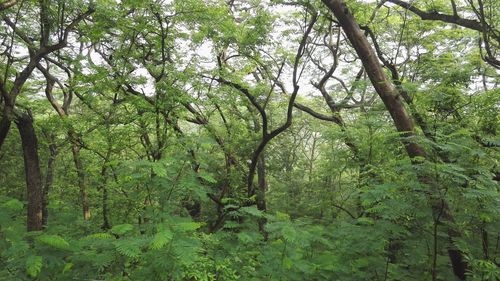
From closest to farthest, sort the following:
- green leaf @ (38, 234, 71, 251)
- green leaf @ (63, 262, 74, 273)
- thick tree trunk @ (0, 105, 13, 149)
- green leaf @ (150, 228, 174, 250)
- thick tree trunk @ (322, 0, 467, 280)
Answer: green leaf @ (150, 228, 174, 250), green leaf @ (38, 234, 71, 251), green leaf @ (63, 262, 74, 273), thick tree trunk @ (322, 0, 467, 280), thick tree trunk @ (0, 105, 13, 149)

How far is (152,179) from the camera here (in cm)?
387

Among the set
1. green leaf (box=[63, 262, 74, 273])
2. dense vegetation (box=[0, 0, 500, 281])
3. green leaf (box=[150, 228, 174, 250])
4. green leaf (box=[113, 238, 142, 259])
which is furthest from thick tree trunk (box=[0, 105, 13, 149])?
green leaf (box=[150, 228, 174, 250])

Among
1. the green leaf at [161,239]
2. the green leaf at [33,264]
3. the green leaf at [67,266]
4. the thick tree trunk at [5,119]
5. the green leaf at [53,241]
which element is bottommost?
the green leaf at [67,266]

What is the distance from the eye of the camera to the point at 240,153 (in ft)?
35.7

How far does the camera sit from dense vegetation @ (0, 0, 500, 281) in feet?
11.5

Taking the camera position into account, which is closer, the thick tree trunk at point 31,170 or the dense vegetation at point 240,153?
the dense vegetation at point 240,153

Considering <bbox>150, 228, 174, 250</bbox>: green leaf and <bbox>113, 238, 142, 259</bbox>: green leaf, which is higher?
<bbox>150, 228, 174, 250</bbox>: green leaf

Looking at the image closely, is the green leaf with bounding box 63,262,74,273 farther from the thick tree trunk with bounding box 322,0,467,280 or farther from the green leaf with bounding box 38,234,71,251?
the thick tree trunk with bounding box 322,0,467,280

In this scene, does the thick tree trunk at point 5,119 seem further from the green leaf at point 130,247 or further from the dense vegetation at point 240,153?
the green leaf at point 130,247

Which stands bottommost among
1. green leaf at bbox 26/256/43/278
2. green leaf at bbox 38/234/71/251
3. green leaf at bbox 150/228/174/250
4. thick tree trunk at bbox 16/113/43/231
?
green leaf at bbox 26/256/43/278

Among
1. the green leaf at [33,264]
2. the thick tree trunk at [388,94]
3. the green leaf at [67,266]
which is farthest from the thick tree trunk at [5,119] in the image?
the thick tree trunk at [388,94]

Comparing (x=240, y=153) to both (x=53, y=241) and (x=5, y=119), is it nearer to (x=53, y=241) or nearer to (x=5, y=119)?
(x=5, y=119)

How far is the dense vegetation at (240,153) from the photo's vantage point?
11.5 ft

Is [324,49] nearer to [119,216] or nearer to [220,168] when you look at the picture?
[220,168]
